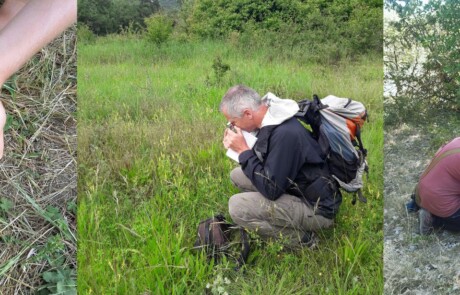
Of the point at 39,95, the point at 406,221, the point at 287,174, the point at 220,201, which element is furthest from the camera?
the point at 39,95

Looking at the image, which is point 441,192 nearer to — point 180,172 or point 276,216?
point 276,216

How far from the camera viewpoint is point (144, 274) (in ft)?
8.97

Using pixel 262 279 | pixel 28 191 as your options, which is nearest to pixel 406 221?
pixel 262 279

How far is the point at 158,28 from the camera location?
9.32 ft

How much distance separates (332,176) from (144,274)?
3.29 ft

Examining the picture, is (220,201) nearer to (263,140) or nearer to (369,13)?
(263,140)

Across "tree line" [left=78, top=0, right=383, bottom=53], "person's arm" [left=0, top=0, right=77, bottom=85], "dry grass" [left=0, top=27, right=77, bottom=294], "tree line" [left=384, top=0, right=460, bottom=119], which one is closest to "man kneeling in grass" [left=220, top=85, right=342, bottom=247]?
"tree line" [left=78, top=0, right=383, bottom=53]

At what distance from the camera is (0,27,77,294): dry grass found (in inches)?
127

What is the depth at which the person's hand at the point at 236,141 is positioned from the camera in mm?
2744

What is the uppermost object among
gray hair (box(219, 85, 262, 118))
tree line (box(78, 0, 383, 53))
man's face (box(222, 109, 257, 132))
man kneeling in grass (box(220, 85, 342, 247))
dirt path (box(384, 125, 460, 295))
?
tree line (box(78, 0, 383, 53))

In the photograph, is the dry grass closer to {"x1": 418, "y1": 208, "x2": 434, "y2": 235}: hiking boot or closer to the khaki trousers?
the khaki trousers

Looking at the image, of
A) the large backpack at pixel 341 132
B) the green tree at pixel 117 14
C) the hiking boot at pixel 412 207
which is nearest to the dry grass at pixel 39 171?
the green tree at pixel 117 14

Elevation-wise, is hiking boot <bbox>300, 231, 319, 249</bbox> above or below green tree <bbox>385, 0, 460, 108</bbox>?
below

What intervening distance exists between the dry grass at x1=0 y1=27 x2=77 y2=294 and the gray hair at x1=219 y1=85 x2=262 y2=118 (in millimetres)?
1274
